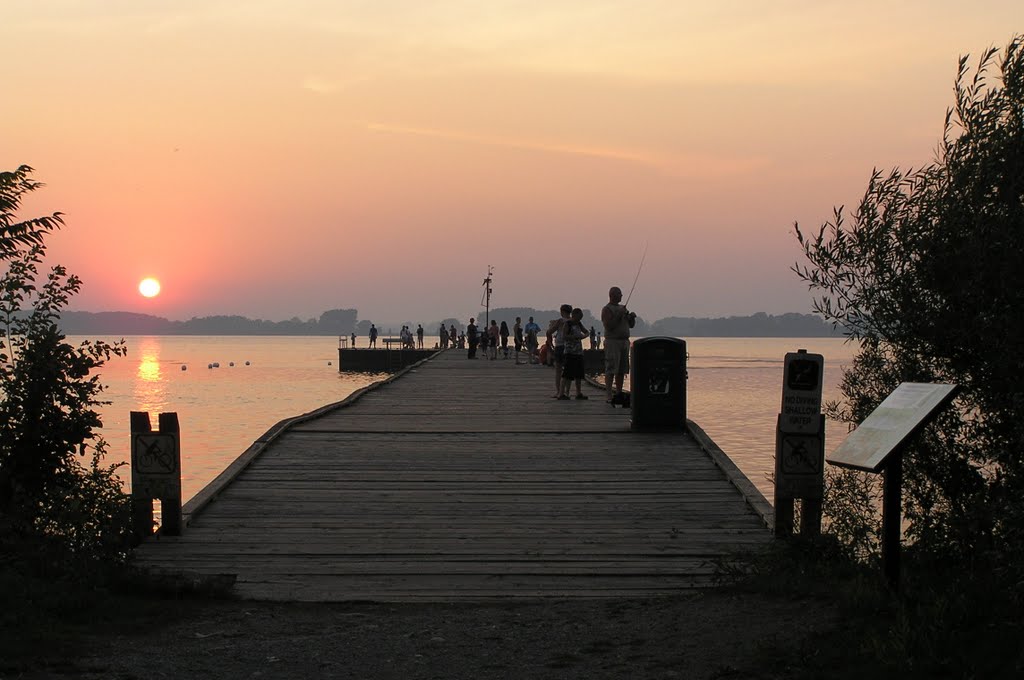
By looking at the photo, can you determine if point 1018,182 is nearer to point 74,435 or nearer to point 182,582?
point 182,582

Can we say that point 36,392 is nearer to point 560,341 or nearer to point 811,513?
point 811,513

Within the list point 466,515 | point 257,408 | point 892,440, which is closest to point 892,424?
point 892,440

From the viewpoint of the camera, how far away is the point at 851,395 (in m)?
8.90

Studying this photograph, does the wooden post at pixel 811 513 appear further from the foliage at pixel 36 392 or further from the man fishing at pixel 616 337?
the man fishing at pixel 616 337

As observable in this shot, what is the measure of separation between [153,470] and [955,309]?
19.7 feet

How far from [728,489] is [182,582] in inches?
220

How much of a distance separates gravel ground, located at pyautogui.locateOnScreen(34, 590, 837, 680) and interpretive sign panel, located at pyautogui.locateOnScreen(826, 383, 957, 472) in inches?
36.3

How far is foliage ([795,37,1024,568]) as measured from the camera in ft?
22.2

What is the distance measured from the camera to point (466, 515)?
9.72 metres

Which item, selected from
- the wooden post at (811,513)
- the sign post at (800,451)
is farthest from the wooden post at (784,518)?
A: the wooden post at (811,513)

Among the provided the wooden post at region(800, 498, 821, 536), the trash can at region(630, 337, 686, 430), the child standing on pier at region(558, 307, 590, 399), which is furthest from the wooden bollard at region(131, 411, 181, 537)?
the child standing on pier at region(558, 307, 590, 399)

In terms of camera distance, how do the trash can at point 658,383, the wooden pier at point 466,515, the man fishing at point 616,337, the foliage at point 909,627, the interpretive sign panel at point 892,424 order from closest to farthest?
the foliage at point 909,627
the interpretive sign panel at point 892,424
the wooden pier at point 466,515
the trash can at point 658,383
the man fishing at point 616,337

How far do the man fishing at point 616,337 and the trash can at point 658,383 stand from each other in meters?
2.49

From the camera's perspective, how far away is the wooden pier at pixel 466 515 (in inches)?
304
